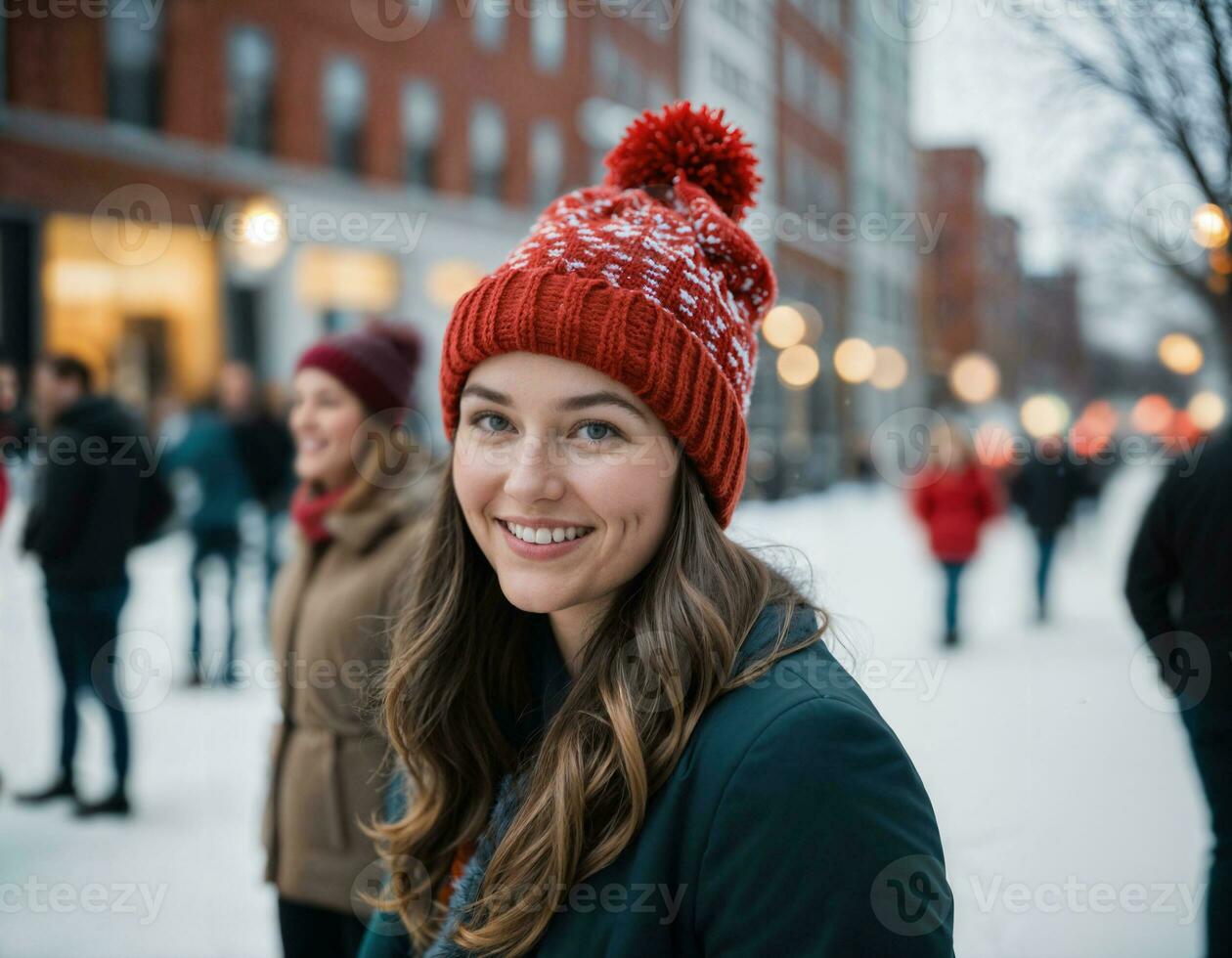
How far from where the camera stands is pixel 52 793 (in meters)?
5.06

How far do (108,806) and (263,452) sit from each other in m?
Result: 3.61

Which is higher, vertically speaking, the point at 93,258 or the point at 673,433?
the point at 93,258

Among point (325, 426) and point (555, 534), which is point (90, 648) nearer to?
point (325, 426)

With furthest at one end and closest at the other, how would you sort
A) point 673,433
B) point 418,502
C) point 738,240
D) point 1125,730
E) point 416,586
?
point 1125,730, point 418,502, point 416,586, point 738,240, point 673,433

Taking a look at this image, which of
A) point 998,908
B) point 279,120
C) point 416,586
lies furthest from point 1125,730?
point 279,120

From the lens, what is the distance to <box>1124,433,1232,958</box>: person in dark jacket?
2586 mm

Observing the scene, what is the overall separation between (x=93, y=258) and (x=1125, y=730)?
16.3m

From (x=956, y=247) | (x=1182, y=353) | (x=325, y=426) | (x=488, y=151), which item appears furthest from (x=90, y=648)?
A: (x=488, y=151)

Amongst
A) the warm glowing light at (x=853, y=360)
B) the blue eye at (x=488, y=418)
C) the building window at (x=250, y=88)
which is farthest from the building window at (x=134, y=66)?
the blue eye at (x=488, y=418)

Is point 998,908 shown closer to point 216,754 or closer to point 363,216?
point 216,754

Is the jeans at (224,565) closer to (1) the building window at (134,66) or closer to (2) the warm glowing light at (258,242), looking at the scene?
(2) the warm glowing light at (258,242)

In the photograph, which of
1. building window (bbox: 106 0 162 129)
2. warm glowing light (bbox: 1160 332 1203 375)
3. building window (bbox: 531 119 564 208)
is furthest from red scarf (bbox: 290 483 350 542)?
building window (bbox: 531 119 564 208)

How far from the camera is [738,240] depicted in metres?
1.77

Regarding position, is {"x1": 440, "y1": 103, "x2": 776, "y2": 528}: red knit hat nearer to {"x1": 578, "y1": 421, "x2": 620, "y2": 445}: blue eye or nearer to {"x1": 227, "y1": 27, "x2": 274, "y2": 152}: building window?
{"x1": 578, "y1": 421, "x2": 620, "y2": 445}: blue eye
